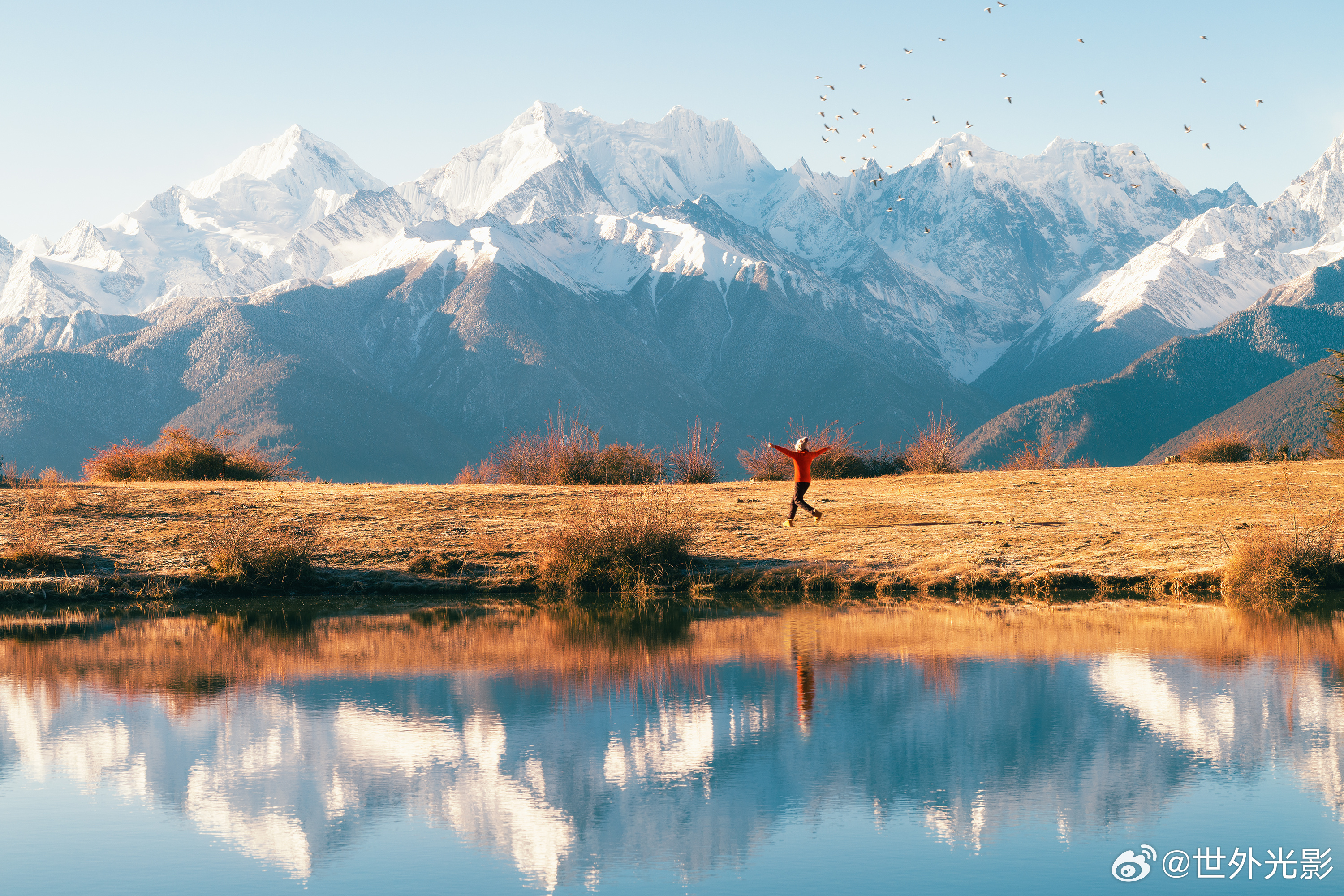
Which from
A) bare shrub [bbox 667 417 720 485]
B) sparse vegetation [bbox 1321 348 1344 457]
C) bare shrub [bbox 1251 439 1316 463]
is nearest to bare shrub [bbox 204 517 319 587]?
bare shrub [bbox 667 417 720 485]

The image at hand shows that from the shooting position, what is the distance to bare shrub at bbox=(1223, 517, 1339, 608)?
965 inches

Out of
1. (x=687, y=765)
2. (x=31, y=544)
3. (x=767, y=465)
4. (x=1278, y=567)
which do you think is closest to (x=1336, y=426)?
(x=767, y=465)

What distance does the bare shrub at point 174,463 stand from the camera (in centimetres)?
4362

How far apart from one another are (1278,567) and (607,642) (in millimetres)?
13595

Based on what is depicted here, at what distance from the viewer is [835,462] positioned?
46781 millimetres

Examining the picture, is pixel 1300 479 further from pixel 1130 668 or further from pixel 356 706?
pixel 356 706

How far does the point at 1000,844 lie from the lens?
33.4 ft

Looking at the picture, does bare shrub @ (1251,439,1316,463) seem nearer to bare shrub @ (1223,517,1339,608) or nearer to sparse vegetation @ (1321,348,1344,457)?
sparse vegetation @ (1321,348,1344,457)

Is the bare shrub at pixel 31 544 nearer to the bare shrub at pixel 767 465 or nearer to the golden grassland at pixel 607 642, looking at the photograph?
the golden grassland at pixel 607 642

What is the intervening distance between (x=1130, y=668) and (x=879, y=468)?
105ft

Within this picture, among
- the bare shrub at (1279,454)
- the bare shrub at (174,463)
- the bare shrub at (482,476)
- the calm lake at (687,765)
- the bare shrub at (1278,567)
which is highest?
the bare shrub at (174,463)

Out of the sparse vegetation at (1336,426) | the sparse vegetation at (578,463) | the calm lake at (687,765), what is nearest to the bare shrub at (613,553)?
the calm lake at (687,765)

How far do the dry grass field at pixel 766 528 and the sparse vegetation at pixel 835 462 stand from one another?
200 inches

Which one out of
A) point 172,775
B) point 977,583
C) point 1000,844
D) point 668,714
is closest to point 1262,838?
point 1000,844
